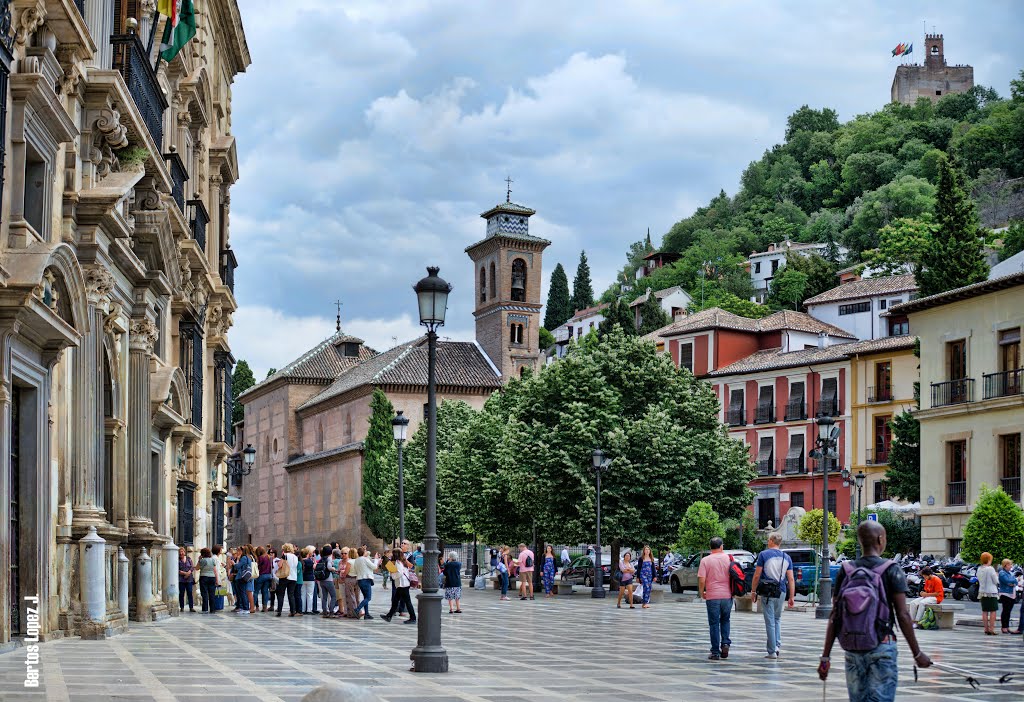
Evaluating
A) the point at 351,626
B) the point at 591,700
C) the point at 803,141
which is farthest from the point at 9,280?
the point at 803,141

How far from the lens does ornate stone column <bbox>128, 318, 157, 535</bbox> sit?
939 inches

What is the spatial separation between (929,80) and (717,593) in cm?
16621

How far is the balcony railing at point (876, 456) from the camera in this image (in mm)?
64375

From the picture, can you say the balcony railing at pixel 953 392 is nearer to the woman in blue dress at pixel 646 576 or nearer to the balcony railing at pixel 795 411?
the woman in blue dress at pixel 646 576

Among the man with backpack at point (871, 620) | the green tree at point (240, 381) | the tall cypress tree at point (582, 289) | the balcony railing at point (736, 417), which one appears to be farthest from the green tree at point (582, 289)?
the man with backpack at point (871, 620)

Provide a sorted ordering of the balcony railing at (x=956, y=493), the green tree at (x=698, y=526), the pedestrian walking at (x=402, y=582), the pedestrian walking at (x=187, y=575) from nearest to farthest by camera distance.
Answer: the pedestrian walking at (x=402, y=582), the pedestrian walking at (x=187, y=575), the balcony railing at (x=956, y=493), the green tree at (x=698, y=526)

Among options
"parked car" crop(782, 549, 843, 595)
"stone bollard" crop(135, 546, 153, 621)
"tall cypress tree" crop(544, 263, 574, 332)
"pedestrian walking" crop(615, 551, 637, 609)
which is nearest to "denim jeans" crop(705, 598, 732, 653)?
"stone bollard" crop(135, 546, 153, 621)

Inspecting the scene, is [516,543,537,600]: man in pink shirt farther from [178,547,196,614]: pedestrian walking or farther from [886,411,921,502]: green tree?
[886,411,921,502]: green tree

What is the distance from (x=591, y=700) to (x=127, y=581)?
11846 millimetres

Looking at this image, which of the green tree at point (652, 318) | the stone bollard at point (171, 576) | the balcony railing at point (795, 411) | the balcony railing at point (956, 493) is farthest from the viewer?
the green tree at point (652, 318)

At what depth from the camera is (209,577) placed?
30641 millimetres

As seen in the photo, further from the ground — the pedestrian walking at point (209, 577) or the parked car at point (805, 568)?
the pedestrian walking at point (209, 577)

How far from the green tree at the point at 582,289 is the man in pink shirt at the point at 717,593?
125 m

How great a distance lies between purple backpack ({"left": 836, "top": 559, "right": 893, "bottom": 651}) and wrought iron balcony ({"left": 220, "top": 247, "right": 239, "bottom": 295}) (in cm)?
3073
